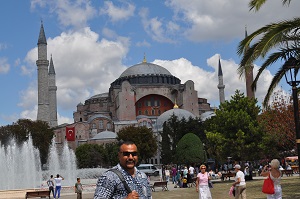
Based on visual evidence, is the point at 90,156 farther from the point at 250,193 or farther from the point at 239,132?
the point at 250,193

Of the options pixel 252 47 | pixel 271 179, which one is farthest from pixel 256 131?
pixel 271 179

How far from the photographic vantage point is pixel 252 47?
10.9m

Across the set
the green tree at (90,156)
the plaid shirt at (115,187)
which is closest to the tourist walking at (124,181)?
the plaid shirt at (115,187)

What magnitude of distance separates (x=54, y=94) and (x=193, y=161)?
43105mm

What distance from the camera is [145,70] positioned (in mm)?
90188

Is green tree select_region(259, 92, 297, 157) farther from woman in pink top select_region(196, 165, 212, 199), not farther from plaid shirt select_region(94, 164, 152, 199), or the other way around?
plaid shirt select_region(94, 164, 152, 199)

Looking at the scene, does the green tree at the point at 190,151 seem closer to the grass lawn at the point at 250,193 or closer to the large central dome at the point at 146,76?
the grass lawn at the point at 250,193

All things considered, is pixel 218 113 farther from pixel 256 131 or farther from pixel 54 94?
pixel 54 94

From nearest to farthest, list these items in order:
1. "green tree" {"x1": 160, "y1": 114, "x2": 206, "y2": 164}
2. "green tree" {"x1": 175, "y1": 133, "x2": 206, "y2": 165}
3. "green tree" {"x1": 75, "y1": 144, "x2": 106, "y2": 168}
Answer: "green tree" {"x1": 175, "y1": 133, "x2": 206, "y2": 165} → "green tree" {"x1": 160, "y1": 114, "x2": 206, "y2": 164} → "green tree" {"x1": 75, "y1": 144, "x2": 106, "y2": 168}

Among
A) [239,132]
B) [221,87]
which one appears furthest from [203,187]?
[221,87]

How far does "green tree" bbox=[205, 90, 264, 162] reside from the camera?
87.6 feet

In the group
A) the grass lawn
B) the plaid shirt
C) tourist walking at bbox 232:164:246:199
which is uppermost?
the plaid shirt

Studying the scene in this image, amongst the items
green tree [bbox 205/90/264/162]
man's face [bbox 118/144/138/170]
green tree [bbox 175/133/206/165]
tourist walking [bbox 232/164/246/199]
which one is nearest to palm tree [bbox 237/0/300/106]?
tourist walking [bbox 232/164/246/199]

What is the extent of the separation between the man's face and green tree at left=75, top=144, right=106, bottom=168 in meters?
55.9
